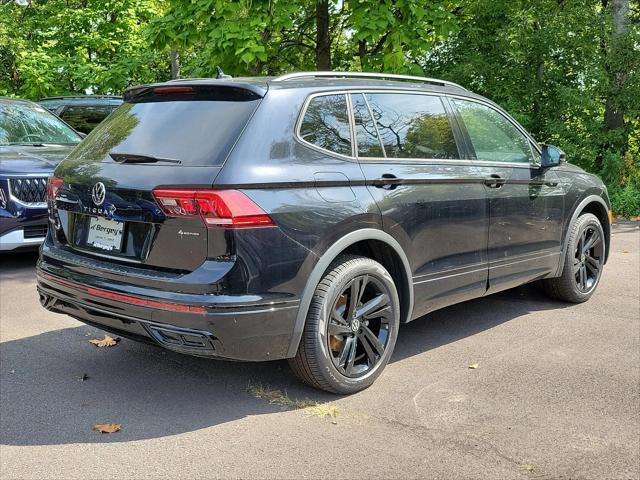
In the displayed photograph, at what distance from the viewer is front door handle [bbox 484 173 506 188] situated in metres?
4.78

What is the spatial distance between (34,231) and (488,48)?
934cm

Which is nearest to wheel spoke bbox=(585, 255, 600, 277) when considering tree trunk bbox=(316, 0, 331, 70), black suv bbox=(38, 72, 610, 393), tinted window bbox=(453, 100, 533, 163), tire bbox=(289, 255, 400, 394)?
tinted window bbox=(453, 100, 533, 163)

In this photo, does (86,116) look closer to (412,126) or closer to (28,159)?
(28,159)

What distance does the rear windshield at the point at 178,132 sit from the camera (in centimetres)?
351

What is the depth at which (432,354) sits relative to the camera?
4.62m

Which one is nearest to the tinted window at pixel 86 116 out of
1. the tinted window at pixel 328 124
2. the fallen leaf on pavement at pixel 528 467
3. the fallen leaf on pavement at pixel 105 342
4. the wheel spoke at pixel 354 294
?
the fallen leaf on pavement at pixel 105 342

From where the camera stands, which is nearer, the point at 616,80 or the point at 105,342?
the point at 105,342

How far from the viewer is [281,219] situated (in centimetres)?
347

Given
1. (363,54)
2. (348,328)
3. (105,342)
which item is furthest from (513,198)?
(363,54)

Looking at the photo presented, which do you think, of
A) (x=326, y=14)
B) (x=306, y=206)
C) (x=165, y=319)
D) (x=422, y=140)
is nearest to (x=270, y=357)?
(x=165, y=319)

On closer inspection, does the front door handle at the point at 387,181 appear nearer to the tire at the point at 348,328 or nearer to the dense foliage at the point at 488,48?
the tire at the point at 348,328

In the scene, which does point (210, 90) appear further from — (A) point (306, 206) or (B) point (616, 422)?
(B) point (616, 422)

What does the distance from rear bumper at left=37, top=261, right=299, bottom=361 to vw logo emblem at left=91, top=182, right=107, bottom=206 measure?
0.45m

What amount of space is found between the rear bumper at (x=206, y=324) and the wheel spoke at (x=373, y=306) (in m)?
0.56
